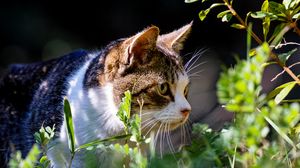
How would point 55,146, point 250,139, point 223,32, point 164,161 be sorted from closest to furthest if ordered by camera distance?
point 250,139
point 164,161
point 55,146
point 223,32

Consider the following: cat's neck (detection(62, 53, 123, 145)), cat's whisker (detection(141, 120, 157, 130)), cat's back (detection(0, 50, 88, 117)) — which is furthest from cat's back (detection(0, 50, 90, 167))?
cat's whisker (detection(141, 120, 157, 130))

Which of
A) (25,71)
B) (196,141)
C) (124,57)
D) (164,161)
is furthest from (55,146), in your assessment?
(25,71)

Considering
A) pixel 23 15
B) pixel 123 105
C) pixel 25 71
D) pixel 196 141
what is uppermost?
pixel 23 15

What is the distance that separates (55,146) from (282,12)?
923 mm

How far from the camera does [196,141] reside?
192 centimetres

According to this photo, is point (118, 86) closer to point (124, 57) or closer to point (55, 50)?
point (124, 57)

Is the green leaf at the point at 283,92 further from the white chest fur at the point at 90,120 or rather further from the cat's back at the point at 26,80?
the cat's back at the point at 26,80

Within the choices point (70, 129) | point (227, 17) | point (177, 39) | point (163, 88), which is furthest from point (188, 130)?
point (70, 129)

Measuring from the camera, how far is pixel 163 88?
7.76 ft

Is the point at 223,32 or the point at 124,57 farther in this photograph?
the point at 223,32

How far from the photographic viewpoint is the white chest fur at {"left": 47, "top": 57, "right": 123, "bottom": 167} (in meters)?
2.26

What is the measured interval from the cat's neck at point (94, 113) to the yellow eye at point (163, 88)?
17 centimetres

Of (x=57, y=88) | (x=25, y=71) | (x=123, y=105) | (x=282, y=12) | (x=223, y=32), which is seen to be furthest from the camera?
(x=223, y=32)

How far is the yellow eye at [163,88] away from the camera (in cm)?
235
